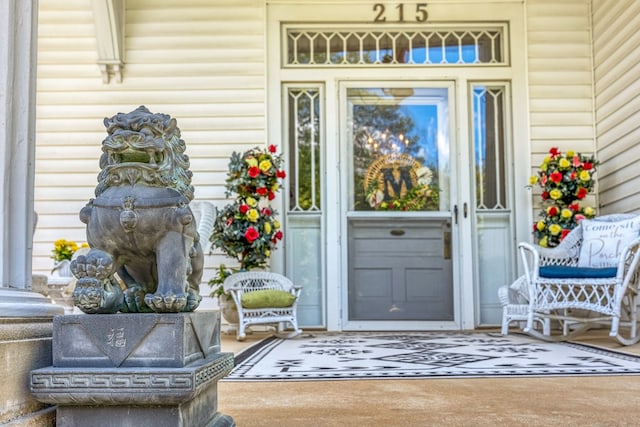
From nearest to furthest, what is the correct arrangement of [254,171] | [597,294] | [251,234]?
[597,294] → [251,234] → [254,171]

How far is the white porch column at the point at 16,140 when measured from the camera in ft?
4.11

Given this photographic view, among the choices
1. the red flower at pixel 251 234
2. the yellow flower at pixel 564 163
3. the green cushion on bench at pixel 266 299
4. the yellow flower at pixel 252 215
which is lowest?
the green cushion on bench at pixel 266 299

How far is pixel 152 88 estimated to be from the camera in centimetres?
546

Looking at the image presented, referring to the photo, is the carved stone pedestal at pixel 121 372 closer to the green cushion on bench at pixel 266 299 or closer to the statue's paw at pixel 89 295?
the statue's paw at pixel 89 295

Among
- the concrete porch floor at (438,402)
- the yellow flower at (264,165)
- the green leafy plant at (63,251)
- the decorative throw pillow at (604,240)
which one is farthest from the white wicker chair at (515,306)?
the green leafy plant at (63,251)

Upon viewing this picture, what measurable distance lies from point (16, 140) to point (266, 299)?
11.0 ft

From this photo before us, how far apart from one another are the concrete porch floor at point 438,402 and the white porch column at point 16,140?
731mm

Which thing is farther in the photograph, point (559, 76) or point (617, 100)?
point (559, 76)

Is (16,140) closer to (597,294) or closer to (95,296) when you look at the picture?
(95,296)

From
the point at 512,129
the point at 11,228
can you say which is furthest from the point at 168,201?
the point at 512,129

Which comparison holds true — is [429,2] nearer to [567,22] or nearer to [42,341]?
[567,22]

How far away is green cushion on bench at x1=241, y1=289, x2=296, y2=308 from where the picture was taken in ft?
14.8

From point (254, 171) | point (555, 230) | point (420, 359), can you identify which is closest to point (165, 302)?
point (420, 359)

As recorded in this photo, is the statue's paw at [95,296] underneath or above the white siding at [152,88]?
underneath
